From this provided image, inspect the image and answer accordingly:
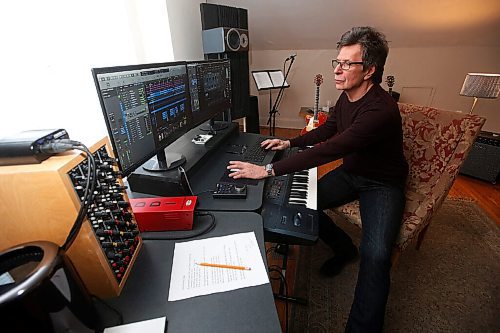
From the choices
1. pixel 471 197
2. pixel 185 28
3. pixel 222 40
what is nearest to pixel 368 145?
pixel 222 40

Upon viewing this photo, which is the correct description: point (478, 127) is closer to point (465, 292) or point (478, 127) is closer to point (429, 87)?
point (465, 292)

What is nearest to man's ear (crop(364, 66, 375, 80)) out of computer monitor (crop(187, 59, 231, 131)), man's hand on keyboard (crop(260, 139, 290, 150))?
man's hand on keyboard (crop(260, 139, 290, 150))

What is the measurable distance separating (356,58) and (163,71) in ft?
2.90

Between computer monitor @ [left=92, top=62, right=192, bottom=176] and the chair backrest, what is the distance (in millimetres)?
1180

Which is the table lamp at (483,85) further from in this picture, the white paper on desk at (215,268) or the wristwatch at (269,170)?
the white paper on desk at (215,268)

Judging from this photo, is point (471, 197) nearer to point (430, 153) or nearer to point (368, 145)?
point (430, 153)

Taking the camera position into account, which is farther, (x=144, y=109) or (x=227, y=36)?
(x=227, y=36)

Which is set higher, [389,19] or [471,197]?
[389,19]

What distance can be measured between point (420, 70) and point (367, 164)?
3021mm

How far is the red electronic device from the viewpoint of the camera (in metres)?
0.79

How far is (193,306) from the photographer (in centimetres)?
58

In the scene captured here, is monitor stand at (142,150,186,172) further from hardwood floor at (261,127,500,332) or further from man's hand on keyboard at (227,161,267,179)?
hardwood floor at (261,127,500,332)

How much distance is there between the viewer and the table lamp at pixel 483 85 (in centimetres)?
220

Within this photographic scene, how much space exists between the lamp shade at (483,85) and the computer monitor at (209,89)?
2356 mm
